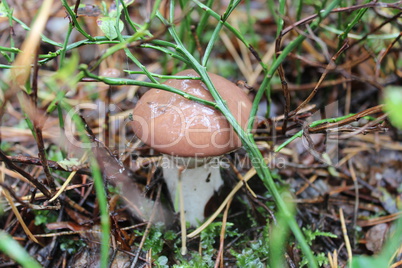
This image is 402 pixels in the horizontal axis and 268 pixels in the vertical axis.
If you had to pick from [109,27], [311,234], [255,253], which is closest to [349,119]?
[311,234]

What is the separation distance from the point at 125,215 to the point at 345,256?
1241 millimetres

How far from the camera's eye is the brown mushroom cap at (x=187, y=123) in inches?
60.2

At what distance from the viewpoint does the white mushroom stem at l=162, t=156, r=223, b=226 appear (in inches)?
77.7

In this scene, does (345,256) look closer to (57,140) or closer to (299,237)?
(299,237)

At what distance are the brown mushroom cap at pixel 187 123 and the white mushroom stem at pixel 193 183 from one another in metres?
0.38

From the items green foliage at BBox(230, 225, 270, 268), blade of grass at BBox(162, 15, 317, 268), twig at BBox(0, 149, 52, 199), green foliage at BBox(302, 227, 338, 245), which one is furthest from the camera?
green foliage at BBox(302, 227, 338, 245)

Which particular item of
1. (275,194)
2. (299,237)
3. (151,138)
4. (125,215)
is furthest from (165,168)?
(299,237)

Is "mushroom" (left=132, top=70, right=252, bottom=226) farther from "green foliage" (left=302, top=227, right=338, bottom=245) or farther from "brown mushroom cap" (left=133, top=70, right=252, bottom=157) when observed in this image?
"green foliage" (left=302, top=227, right=338, bottom=245)

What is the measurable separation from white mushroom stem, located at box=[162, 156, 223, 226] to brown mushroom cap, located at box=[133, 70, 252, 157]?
1.24ft

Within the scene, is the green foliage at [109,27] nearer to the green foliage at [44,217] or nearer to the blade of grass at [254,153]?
the blade of grass at [254,153]

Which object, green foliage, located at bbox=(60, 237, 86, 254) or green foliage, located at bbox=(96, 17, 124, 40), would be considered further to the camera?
green foliage, located at bbox=(60, 237, 86, 254)

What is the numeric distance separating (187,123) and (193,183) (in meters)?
0.57

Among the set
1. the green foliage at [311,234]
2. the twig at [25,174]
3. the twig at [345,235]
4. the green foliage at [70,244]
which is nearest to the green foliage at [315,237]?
the green foliage at [311,234]

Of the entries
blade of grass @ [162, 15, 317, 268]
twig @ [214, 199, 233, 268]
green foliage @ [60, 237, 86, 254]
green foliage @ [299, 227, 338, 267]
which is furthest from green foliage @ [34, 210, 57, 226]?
green foliage @ [299, 227, 338, 267]
